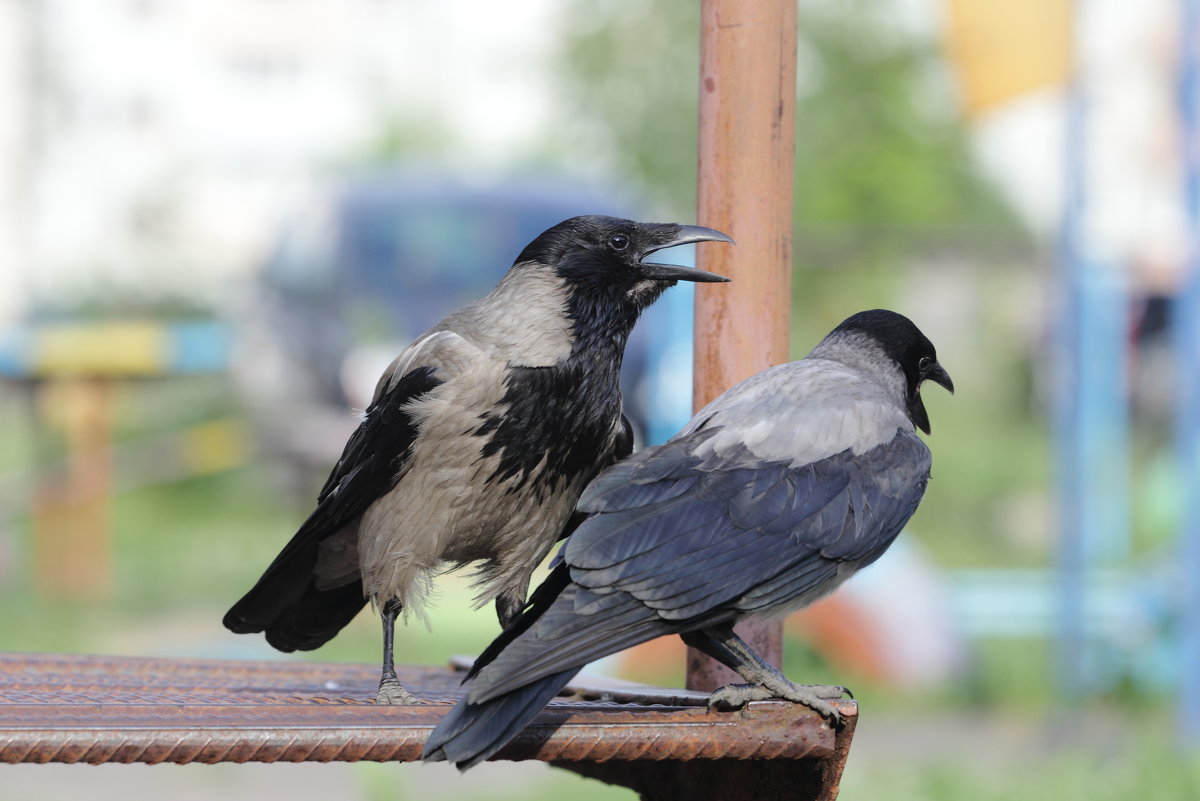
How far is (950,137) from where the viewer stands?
79.2ft

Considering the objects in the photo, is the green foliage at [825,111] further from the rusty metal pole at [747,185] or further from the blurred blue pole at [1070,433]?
the rusty metal pole at [747,185]

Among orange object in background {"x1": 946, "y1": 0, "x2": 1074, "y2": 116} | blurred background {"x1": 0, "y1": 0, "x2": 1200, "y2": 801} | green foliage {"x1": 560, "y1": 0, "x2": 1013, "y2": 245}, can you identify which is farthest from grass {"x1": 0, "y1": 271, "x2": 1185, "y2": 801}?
green foliage {"x1": 560, "y1": 0, "x2": 1013, "y2": 245}

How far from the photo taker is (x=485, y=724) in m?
2.19

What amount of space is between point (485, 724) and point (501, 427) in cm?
74

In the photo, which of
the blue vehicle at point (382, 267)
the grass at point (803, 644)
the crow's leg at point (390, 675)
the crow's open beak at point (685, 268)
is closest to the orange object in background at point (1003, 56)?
the grass at point (803, 644)

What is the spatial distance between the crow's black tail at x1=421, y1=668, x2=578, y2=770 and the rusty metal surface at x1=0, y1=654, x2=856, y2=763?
0.04 metres

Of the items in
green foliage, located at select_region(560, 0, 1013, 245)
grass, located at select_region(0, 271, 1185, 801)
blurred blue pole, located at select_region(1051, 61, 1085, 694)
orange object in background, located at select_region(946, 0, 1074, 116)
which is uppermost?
green foliage, located at select_region(560, 0, 1013, 245)

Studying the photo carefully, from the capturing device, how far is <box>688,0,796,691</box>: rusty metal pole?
2943mm

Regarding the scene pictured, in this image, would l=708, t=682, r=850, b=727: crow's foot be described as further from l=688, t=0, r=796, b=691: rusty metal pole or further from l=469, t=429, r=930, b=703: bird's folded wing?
l=688, t=0, r=796, b=691: rusty metal pole

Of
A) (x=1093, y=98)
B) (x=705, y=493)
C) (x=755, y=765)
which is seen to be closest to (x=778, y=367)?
(x=705, y=493)

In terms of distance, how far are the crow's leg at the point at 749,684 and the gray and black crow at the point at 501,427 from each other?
437 mm

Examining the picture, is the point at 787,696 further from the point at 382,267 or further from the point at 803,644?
the point at 382,267

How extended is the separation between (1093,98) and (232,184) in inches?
1463

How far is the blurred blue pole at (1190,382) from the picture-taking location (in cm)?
575
